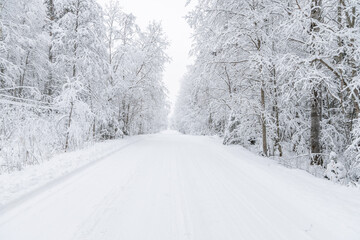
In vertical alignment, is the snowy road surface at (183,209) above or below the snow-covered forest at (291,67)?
below

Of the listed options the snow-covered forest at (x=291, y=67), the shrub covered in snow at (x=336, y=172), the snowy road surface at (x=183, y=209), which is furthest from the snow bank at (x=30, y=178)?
the shrub covered in snow at (x=336, y=172)

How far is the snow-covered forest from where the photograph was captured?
6391 mm

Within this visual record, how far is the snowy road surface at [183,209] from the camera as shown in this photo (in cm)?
243

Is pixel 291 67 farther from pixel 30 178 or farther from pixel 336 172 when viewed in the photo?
pixel 30 178

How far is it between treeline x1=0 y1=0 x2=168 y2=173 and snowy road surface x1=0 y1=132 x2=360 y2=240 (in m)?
2.90

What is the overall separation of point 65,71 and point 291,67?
448 inches

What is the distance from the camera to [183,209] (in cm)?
304

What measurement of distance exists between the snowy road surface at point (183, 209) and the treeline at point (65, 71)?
9.51 feet

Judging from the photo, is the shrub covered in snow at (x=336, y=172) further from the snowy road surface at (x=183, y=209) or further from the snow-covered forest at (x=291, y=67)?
the snowy road surface at (x=183, y=209)

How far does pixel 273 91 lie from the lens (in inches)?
357

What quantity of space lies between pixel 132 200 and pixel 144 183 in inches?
34.4

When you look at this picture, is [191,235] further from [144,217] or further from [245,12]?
[245,12]

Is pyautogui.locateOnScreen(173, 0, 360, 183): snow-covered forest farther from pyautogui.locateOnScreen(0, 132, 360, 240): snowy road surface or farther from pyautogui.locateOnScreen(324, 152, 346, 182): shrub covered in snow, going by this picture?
pyautogui.locateOnScreen(0, 132, 360, 240): snowy road surface

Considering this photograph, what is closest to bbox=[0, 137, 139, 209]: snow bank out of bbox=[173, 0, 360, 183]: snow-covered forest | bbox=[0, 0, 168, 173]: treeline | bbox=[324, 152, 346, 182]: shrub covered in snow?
bbox=[0, 0, 168, 173]: treeline
